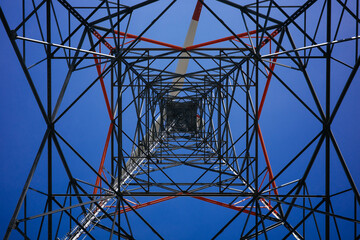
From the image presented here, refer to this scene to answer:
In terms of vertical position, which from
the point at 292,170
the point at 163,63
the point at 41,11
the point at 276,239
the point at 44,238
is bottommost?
the point at 276,239

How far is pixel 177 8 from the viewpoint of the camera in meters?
31.4

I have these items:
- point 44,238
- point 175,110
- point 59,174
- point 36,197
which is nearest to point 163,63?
point 175,110

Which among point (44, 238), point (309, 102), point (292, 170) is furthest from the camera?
point (309, 102)

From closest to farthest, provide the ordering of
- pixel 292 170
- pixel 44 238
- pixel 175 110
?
pixel 44 238, pixel 175 110, pixel 292 170

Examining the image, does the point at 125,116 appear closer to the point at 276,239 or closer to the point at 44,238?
the point at 44,238

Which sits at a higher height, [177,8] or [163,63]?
[177,8]

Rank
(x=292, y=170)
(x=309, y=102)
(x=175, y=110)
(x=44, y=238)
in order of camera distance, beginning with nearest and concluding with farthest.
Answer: (x=44, y=238), (x=175, y=110), (x=292, y=170), (x=309, y=102)

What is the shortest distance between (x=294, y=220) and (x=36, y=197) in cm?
2752

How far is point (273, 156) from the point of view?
34594mm

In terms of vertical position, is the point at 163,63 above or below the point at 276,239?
above

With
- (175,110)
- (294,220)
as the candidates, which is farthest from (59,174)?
(294,220)

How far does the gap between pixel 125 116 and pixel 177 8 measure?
524 inches

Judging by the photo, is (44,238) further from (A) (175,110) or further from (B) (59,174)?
(A) (175,110)

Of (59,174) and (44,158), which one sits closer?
(59,174)
